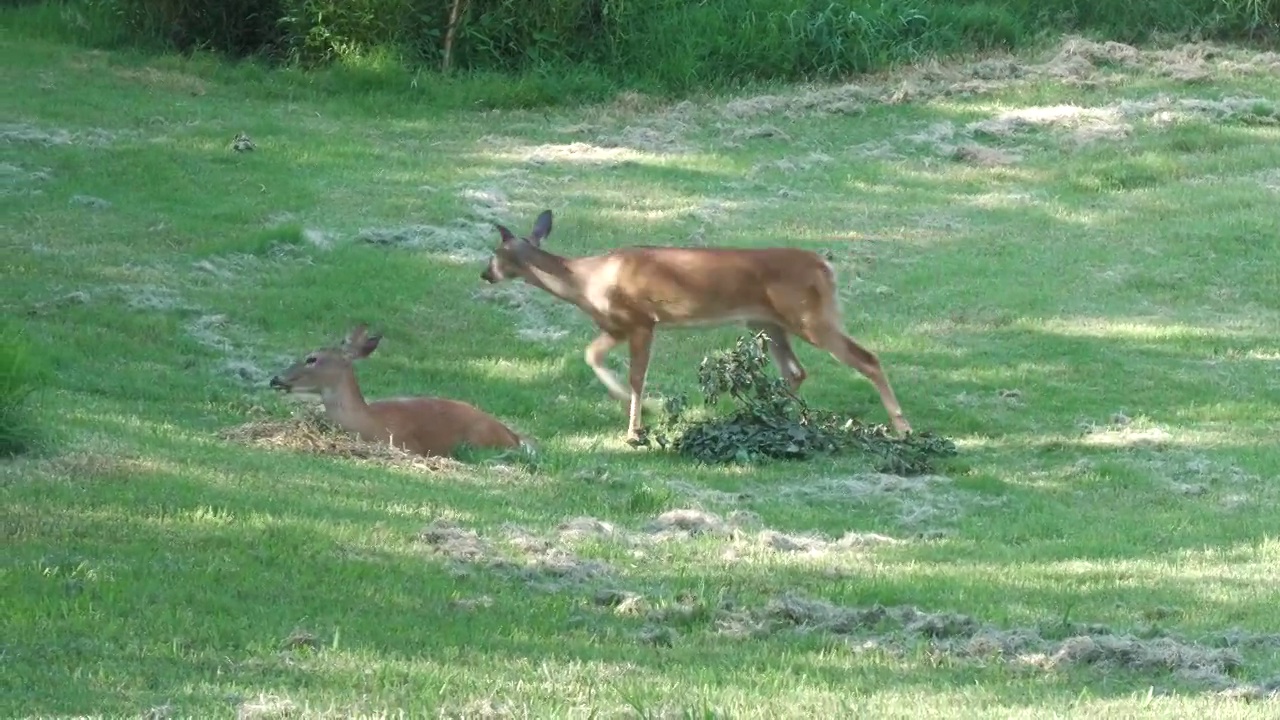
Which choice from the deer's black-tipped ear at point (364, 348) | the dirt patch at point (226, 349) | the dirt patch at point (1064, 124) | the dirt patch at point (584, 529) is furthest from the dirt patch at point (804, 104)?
the dirt patch at point (584, 529)

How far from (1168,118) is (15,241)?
492 inches

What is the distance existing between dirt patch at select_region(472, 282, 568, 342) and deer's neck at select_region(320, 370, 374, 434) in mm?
3398

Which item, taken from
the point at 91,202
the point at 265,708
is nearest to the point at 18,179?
the point at 91,202

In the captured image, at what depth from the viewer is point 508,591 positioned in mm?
8867

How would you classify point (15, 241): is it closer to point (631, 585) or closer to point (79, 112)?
point (79, 112)

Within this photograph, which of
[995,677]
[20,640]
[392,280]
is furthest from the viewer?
[392,280]

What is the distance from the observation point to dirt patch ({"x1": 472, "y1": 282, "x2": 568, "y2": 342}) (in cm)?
1612

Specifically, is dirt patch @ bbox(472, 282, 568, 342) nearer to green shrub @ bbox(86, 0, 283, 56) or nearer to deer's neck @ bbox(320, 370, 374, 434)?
deer's neck @ bbox(320, 370, 374, 434)

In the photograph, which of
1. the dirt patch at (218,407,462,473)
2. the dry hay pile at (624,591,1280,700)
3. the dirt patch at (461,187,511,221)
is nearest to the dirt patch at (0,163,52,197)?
the dirt patch at (461,187,511,221)

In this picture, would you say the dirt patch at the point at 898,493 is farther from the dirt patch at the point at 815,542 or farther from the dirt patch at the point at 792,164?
the dirt patch at the point at 792,164

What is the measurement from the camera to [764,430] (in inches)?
524

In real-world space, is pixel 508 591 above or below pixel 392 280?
above

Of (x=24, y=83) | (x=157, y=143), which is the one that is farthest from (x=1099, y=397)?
(x=24, y=83)

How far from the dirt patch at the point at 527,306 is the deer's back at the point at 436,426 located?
3.29 meters
